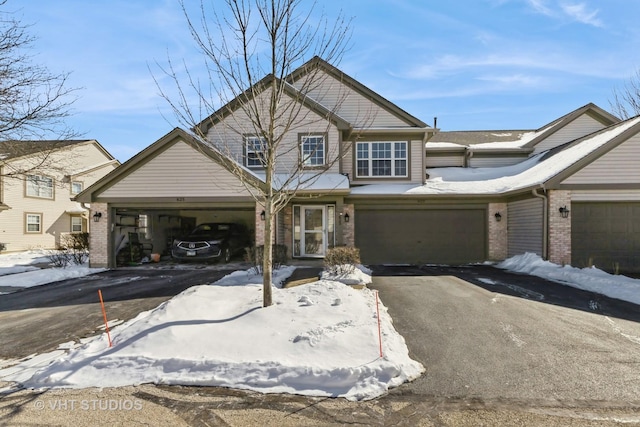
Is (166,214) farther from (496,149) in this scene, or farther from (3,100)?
(496,149)

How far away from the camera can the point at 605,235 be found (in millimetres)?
12766

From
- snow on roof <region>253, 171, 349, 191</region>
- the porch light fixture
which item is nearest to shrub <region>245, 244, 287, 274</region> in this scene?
snow on roof <region>253, 171, 349, 191</region>

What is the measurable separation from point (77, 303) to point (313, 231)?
28.2 ft

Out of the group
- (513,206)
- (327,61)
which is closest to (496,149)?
(513,206)

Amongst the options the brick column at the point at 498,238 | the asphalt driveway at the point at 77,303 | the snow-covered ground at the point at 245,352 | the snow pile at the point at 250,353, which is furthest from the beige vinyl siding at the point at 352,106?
the snow pile at the point at 250,353

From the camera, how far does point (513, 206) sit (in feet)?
48.3

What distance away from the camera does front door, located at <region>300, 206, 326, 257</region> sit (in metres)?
15.0

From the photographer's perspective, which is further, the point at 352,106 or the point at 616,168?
the point at 352,106

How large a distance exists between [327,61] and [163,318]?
554 cm

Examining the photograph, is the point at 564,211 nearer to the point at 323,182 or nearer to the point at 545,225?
the point at 545,225

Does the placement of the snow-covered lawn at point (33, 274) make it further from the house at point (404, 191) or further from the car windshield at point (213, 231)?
the car windshield at point (213, 231)

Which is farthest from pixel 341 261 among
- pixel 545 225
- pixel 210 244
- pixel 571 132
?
pixel 571 132

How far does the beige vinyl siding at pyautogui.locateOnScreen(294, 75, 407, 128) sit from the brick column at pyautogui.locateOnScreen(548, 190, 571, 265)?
264 inches

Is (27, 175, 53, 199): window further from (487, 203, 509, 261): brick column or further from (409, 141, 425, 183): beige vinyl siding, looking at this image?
(487, 203, 509, 261): brick column
